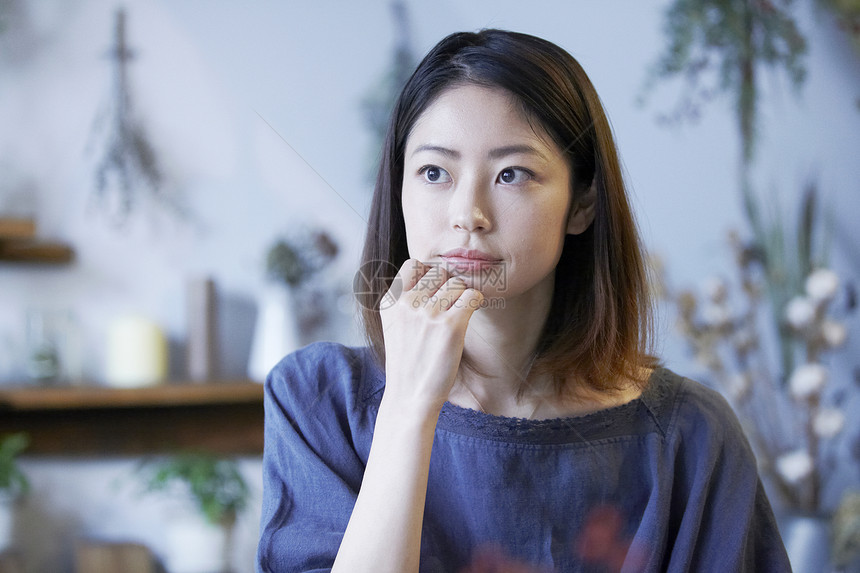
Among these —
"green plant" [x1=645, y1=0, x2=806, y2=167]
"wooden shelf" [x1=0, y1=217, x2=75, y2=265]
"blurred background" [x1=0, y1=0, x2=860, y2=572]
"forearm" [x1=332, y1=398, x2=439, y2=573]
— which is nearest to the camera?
"forearm" [x1=332, y1=398, x2=439, y2=573]

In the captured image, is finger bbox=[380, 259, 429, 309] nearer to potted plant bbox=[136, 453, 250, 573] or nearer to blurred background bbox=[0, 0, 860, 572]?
blurred background bbox=[0, 0, 860, 572]

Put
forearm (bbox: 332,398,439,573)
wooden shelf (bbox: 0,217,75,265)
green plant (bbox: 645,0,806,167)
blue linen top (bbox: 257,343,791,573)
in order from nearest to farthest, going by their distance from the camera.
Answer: forearm (bbox: 332,398,439,573), blue linen top (bbox: 257,343,791,573), wooden shelf (bbox: 0,217,75,265), green plant (bbox: 645,0,806,167)

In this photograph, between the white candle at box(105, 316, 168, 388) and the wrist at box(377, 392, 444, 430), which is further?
the white candle at box(105, 316, 168, 388)

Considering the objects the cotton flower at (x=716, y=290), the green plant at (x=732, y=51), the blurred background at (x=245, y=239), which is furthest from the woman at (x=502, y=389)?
the green plant at (x=732, y=51)

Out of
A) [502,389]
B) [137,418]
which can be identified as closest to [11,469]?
[137,418]

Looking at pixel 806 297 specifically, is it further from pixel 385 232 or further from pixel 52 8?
pixel 52 8

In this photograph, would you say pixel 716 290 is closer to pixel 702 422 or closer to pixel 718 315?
pixel 718 315

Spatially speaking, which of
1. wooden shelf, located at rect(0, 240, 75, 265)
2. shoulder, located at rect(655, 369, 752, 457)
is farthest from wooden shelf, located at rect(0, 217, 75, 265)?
shoulder, located at rect(655, 369, 752, 457)

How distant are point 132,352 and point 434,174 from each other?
927 mm

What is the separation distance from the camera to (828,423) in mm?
1351

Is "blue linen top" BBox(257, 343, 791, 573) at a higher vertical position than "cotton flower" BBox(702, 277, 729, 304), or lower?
lower

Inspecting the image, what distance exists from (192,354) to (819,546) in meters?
1.18

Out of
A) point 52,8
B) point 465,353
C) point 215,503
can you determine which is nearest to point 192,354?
point 215,503

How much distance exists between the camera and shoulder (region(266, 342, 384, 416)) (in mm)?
637
